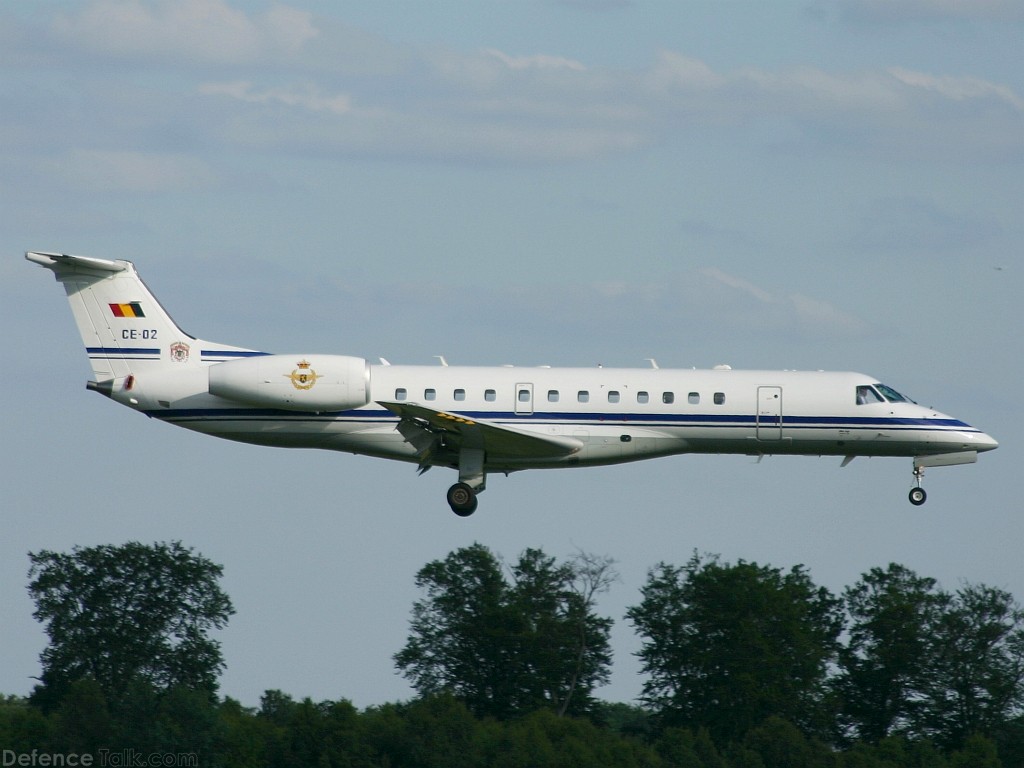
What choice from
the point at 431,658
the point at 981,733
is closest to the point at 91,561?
the point at 431,658

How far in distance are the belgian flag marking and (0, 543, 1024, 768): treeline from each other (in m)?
17.6

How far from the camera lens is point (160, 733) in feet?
176

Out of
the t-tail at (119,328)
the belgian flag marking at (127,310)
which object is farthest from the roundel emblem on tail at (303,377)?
the belgian flag marking at (127,310)

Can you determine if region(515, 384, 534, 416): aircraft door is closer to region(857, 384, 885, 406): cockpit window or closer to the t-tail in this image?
→ the t-tail

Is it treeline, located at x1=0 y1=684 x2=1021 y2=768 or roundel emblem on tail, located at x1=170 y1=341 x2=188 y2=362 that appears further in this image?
treeline, located at x1=0 y1=684 x2=1021 y2=768

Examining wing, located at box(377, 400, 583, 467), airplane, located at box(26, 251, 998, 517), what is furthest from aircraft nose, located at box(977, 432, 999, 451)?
wing, located at box(377, 400, 583, 467)

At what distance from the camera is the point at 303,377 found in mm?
38875

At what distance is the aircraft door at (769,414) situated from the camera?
3959 centimetres

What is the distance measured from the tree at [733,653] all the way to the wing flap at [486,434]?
2290 cm

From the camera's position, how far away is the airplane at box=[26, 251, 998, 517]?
3897 centimetres

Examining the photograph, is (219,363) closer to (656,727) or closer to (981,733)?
(656,727)

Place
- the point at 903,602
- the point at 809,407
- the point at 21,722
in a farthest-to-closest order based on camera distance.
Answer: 1. the point at 903,602
2. the point at 21,722
3. the point at 809,407

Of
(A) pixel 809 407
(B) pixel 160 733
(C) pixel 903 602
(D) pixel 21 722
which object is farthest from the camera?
(C) pixel 903 602

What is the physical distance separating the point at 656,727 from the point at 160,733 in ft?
55.1
